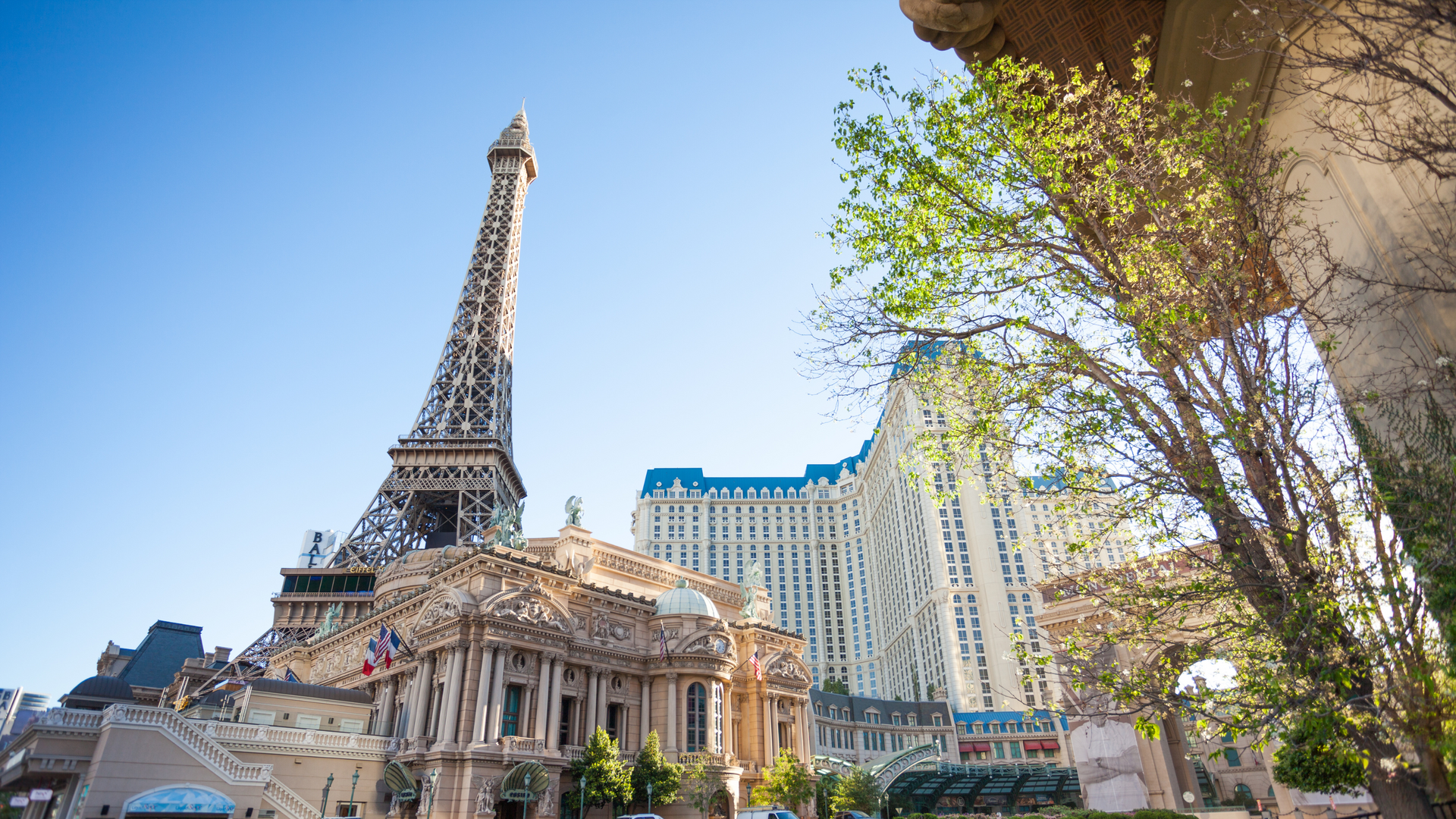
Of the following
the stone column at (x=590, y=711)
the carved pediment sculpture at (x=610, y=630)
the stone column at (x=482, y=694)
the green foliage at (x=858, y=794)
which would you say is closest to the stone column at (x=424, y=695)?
the stone column at (x=482, y=694)

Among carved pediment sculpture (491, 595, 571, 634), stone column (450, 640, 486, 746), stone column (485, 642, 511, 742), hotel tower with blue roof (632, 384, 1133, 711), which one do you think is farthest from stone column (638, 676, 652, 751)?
hotel tower with blue roof (632, 384, 1133, 711)

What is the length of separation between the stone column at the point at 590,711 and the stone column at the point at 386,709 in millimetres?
10065

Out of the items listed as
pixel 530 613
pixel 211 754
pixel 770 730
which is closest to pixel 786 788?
pixel 770 730

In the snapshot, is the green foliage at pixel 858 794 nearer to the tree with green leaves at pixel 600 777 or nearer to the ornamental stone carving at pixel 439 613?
the tree with green leaves at pixel 600 777

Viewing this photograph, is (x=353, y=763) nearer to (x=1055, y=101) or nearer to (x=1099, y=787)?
(x=1099, y=787)

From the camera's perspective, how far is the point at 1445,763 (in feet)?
26.0

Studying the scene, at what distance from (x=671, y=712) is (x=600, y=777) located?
6581 mm

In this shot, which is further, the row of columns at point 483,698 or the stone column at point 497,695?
the stone column at point 497,695

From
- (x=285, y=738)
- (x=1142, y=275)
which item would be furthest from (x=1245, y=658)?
(x=285, y=738)

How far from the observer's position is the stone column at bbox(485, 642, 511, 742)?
32594 millimetres

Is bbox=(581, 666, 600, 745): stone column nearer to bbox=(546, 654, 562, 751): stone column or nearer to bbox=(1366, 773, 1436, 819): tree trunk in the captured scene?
bbox=(546, 654, 562, 751): stone column

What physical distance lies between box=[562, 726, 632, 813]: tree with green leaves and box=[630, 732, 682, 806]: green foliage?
2.50 ft

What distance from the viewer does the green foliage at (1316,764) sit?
9.02 m

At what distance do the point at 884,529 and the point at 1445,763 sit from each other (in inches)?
5134
